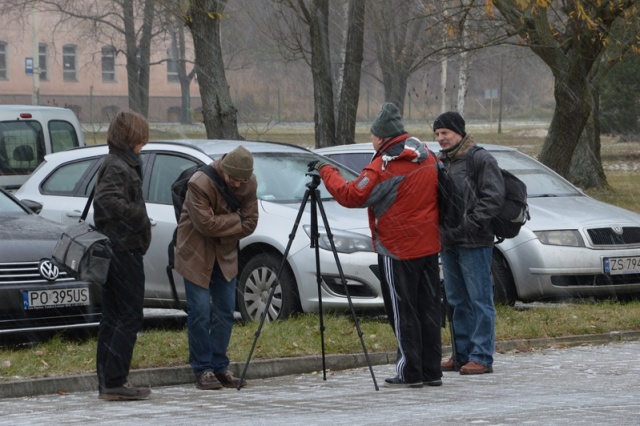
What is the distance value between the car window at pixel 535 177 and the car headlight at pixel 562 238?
1240 millimetres

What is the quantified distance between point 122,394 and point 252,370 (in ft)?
4.33

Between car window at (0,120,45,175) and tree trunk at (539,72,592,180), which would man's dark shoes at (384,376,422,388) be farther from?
tree trunk at (539,72,592,180)

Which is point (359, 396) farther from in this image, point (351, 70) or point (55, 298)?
point (351, 70)

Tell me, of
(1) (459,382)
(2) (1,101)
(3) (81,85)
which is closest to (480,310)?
(1) (459,382)

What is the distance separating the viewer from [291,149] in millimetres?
11906

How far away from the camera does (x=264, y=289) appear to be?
408 inches

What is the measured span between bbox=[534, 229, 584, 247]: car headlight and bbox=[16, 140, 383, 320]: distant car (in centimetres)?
186

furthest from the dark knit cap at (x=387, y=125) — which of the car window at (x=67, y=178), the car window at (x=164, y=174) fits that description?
the car window at (x=67, y=178)

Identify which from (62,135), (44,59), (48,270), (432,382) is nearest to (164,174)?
(48,270)

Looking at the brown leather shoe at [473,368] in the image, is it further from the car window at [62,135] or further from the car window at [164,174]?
the car window at [62,135]

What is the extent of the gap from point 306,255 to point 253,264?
501 millimetres

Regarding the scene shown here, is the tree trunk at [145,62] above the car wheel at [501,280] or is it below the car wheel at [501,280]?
above

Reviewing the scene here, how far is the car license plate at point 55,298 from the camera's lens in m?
9.12

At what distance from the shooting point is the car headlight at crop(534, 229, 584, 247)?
38.0ft
